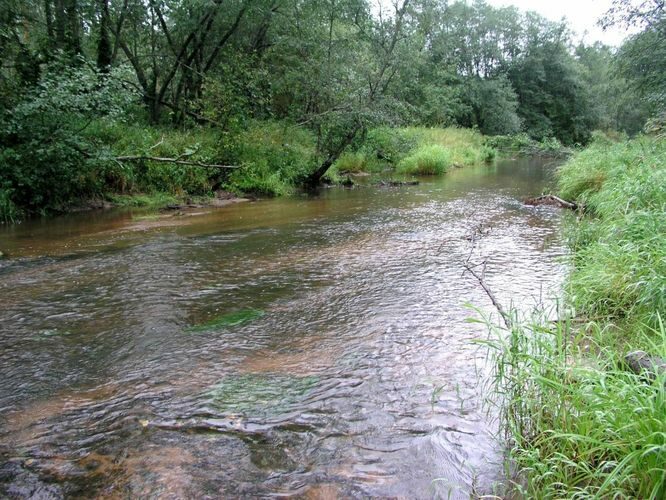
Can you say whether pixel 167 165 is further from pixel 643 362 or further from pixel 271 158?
pixel 643 362

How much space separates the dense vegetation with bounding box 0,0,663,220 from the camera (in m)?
10.2

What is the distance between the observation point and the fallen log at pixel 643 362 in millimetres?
2424

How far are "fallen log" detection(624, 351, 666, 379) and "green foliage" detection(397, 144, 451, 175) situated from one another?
19.4m

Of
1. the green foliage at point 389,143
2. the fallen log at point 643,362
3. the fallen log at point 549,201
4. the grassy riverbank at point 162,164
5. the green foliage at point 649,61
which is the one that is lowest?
the fallen log at point 643,362

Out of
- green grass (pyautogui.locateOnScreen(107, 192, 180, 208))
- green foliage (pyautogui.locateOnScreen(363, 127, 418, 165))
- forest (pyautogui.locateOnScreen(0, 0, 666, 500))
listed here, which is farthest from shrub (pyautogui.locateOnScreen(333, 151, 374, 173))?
green grass (pyautogui.locateOnScreen(107, 192, 180, 208))

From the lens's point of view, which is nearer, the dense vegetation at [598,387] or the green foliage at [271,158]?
the dense vegetation at [598,387]

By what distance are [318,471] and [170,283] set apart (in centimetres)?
400

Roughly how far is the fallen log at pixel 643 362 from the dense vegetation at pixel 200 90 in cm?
1051

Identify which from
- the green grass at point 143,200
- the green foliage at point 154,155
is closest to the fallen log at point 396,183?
the green foliage at point 154,155

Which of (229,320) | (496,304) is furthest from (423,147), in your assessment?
(496,304)

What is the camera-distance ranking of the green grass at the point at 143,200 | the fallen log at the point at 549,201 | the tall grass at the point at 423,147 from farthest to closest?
the tall grass at the point at 423,147, the green grass at the point at 143,200, the fallen log at the point at 549,201

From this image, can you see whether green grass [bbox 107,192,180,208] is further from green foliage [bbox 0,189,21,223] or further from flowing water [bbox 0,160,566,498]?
flowing water [bbox 0,160,566,498]

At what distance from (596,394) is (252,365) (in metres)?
2.42

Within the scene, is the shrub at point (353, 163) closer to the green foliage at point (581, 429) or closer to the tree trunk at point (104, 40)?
the tree trunk at point (104, 40)
